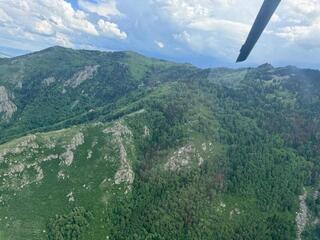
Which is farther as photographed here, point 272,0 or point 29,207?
point 29,207

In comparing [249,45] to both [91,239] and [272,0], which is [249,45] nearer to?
[272,0]

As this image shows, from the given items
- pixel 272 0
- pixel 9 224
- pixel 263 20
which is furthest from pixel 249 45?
pixel 9 224

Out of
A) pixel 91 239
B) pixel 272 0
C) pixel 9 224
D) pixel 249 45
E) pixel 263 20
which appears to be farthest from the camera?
pixel 91 239

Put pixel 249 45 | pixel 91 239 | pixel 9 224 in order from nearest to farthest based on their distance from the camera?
pixel 249 45 < pixel 9 224 < pixel 91 239

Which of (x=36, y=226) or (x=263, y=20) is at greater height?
(x=263, y=20)

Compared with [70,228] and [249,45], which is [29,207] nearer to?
[70,228]

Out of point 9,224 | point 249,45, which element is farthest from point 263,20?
point 9,224

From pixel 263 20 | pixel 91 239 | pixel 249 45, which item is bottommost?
pixel 91 239
